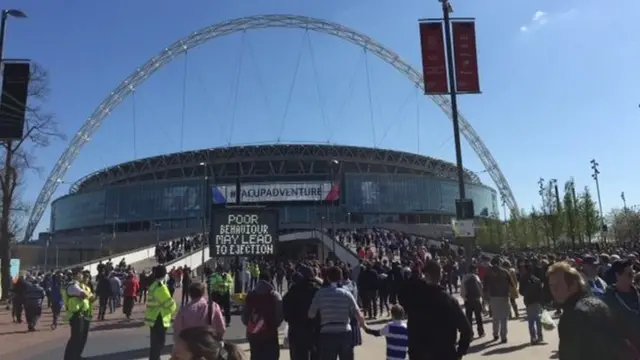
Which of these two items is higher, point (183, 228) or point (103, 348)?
point (183, 228)

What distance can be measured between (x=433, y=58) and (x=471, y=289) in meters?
7.39

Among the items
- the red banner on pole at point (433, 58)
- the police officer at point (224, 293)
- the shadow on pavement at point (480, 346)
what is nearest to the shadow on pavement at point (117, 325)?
the police officer at point (224, 293)

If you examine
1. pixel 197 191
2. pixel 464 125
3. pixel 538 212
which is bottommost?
pixel 538 212

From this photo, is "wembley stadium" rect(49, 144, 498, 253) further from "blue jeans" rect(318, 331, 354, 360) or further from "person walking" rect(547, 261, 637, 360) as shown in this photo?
"person walking" rect(547, 261, 637, 360)

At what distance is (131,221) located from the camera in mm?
104250

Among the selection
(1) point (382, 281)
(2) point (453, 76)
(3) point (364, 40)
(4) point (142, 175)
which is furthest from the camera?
(4) point (142, 175)

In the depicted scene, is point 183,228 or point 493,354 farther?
point 183,228

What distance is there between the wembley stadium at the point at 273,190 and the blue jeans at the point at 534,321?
79615 mm

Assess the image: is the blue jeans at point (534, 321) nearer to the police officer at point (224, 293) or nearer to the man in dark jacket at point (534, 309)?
the man in dark jacket at point (534, 309)

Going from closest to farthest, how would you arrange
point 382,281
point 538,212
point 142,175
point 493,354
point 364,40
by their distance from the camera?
point 493,354 < point 382,281 < point 538,212 < point 364,40 < point 142,175

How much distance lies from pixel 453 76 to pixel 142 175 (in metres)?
104

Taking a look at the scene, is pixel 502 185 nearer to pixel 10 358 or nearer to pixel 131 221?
pixel 131 221

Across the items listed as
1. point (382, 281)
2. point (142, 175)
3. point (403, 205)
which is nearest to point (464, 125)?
point (403, 205)

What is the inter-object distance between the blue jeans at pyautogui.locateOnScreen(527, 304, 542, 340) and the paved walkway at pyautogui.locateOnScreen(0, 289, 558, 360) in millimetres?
280
